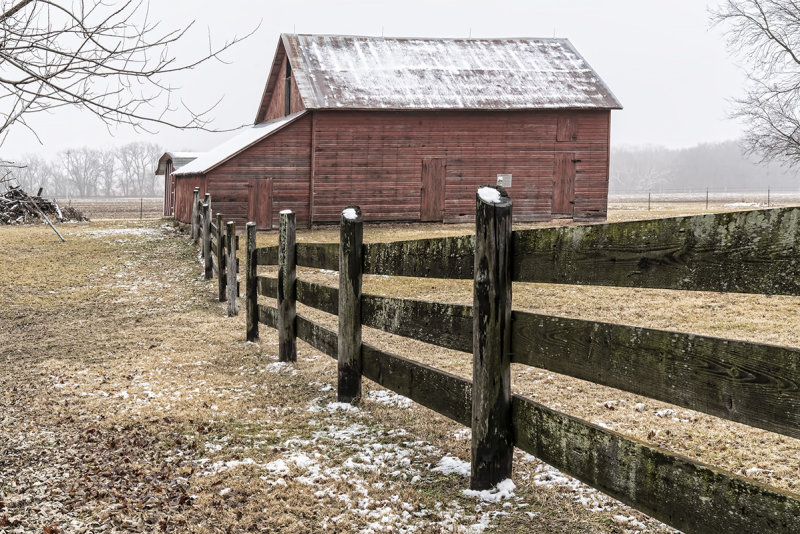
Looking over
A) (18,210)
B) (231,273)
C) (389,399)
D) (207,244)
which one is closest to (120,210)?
(18,210)

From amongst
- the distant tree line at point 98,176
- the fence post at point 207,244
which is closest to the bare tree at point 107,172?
the distant tree line at point 98,176

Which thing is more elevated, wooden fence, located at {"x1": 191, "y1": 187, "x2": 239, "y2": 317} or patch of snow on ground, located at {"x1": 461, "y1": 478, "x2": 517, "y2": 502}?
wooden fence, located at {"x1": 191, "y1": 187, "x2": 239, "y2": 317}

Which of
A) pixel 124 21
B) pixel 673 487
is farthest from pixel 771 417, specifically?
pixel 124 21

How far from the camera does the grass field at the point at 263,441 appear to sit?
3.84 metres

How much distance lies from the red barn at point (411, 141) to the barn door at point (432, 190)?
40 mm

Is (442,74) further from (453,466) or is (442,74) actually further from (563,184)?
(453,466)

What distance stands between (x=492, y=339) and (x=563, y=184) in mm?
26896

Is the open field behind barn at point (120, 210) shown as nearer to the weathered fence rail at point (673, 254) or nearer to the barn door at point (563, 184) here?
the barn door at point (563, 184)

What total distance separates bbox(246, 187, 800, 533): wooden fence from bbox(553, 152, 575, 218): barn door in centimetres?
2554

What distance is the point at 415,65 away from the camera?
1204 inches

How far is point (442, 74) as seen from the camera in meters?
30.0

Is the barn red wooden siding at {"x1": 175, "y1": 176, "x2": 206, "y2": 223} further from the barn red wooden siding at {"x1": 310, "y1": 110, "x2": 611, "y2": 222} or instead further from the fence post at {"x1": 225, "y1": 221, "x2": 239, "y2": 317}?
the fence post at {"x1": 225, "y1": 221, "x2": 239, "y2": 317}

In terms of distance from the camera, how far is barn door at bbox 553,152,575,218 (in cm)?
2945

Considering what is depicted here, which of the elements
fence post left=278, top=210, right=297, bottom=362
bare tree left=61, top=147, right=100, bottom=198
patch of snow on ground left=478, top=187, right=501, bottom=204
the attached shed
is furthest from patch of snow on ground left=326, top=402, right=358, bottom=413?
bare tree left=61, top=147, right=100, bottom=198
